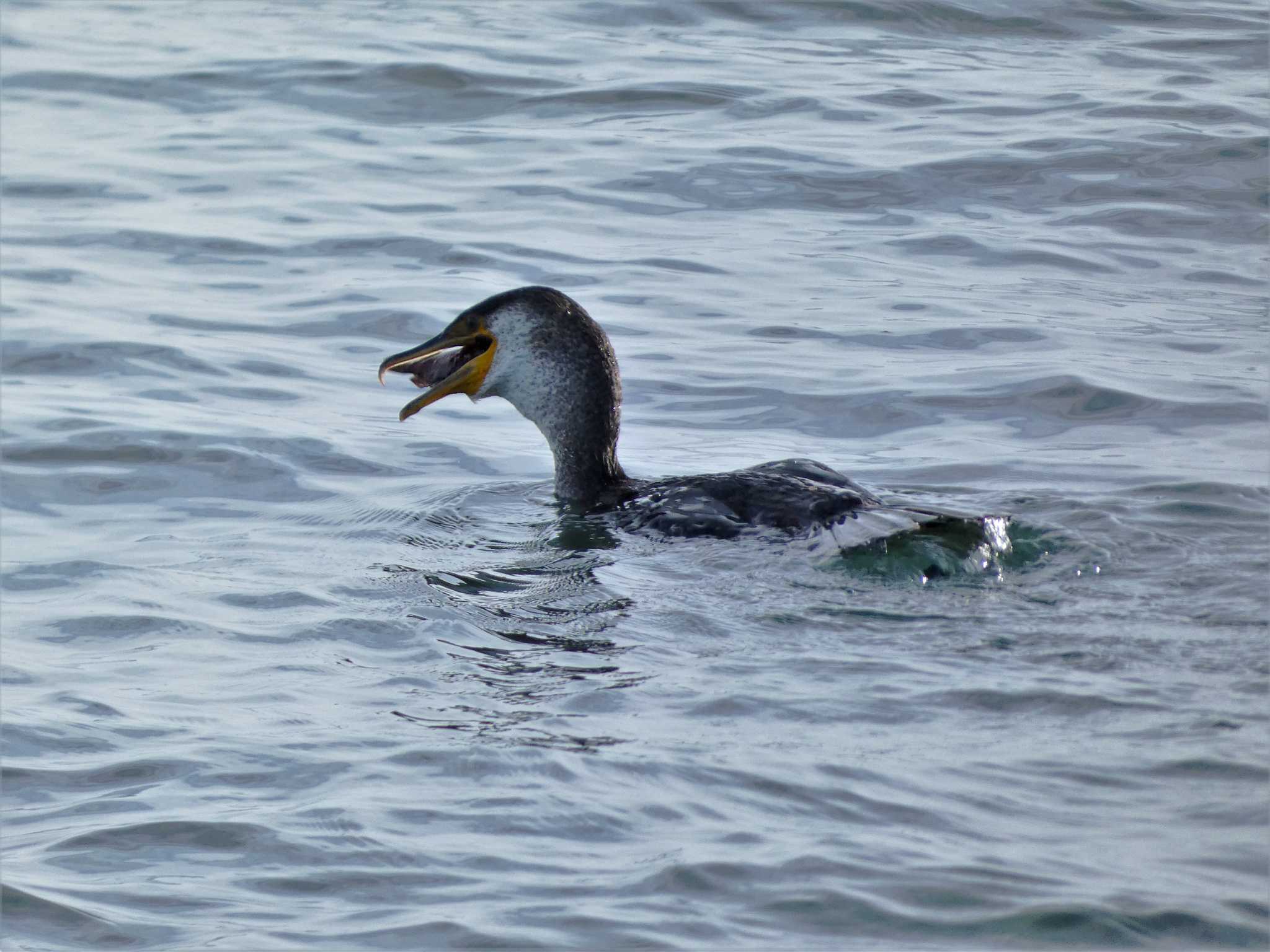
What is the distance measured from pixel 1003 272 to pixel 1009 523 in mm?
4046

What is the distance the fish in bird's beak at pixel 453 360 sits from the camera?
709 cm

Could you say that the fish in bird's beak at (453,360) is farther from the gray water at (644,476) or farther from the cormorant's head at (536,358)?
the gray water at (644,476)

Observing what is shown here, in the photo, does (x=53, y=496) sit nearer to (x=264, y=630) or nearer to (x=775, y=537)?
(x=264, y=630)

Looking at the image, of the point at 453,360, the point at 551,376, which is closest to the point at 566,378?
the point at 551,376

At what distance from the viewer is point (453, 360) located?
7.19 metres

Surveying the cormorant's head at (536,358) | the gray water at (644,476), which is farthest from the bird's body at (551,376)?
the gray water at (644,476)

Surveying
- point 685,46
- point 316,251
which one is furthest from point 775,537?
point 685,46

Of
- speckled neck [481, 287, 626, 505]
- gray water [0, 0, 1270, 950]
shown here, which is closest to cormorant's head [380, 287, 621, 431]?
speckled neck [481, 287, 626, 505]

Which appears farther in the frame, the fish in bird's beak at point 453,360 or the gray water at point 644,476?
the fish in bird's beak at point 453,360

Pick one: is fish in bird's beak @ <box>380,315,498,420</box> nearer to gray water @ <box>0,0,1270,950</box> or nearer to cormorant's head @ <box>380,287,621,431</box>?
cormorant's head @ <box>380,287,621,431</box>

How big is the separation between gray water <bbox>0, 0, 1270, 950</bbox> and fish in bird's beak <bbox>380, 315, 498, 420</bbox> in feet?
1.50

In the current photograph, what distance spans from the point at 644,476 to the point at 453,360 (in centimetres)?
102

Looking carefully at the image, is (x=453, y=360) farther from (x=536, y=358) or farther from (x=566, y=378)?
(x=566, y=378)

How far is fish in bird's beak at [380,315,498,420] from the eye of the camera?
709 centimetres
